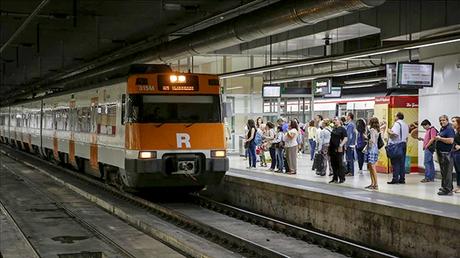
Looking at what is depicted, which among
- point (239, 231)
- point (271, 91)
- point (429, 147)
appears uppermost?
point (271, 91)

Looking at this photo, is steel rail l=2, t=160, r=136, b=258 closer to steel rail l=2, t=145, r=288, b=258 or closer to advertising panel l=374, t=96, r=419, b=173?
steel rail l=2, t=145, r=288, b=258

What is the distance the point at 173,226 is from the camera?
1155cm

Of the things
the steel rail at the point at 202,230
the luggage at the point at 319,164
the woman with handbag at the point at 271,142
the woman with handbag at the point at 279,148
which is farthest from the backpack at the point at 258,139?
the steel rail at the point at 202,230

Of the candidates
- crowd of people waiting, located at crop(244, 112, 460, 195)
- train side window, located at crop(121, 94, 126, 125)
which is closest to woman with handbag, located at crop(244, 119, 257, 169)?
crowd of people waiting, located at crop(244, 112, 460, 195)

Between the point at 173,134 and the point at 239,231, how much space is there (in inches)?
123

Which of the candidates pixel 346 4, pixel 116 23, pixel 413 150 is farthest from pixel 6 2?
pixel 413 150

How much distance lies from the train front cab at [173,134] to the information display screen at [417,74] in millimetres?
5212

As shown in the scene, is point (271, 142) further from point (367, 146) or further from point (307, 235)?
point (307, 235)

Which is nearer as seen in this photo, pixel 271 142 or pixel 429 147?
pixel 429 147

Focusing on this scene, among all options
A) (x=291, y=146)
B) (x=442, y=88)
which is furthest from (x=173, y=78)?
(x=442, y=88)

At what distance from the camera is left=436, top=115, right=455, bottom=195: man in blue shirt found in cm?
1270

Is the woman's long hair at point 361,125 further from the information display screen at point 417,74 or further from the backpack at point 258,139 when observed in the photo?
the backpack at point 258,139

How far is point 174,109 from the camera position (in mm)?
13531

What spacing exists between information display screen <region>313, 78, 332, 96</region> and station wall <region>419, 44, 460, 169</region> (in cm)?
640
